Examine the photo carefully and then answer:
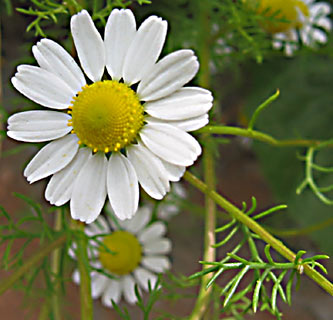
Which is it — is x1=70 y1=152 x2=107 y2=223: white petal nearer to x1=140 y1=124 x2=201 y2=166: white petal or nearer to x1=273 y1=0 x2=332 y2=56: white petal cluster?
x1=140 y1=124 x2=201 y2=166: white petal

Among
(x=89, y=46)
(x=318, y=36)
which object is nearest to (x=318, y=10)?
(x=318, y=36)

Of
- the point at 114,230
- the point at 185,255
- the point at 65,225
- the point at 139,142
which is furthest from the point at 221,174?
the point at 139,142

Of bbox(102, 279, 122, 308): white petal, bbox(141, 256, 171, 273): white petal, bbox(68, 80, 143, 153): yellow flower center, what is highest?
bbox(68, 80, 143, 153): yellow flower center

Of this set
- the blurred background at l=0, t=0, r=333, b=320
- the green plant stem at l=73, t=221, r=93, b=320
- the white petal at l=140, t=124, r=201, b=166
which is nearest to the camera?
the white petal at l=140, t=124, r=201, b=166

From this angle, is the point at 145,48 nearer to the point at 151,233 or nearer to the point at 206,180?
the point at 206,180

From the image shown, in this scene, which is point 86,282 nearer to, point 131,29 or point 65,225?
point 65,225

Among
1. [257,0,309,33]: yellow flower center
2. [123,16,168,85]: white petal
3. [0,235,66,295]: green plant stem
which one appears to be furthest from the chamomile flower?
A: [0,235,66,295]: green plant stem
